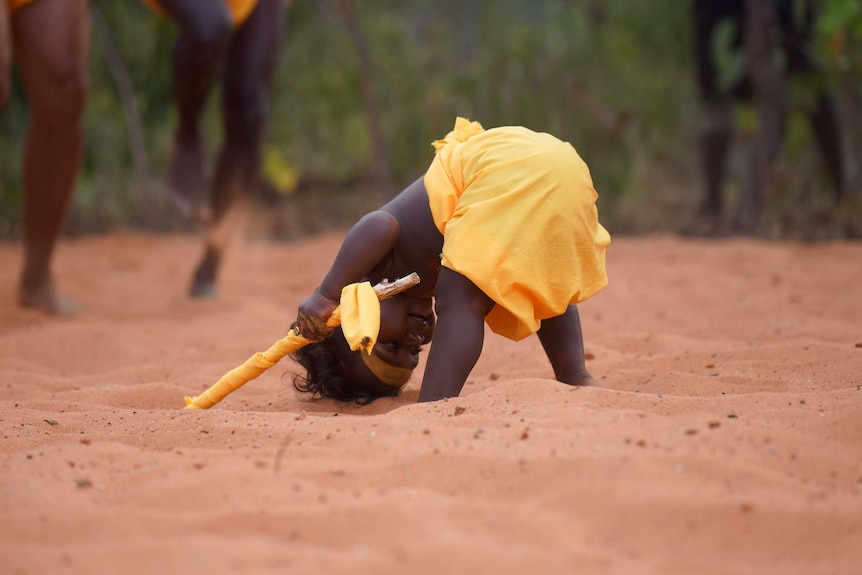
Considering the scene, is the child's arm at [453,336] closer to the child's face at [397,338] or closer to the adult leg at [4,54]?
the child's face at [397,338]

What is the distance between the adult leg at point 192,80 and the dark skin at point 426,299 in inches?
76.0

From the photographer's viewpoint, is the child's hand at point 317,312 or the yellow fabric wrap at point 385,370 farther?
the yellow fabric wrap at point 385,370

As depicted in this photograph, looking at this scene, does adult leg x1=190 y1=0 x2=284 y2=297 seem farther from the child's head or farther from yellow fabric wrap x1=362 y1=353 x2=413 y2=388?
yellow fabric wrap x1=362 y1=353 x2=413 y2=388

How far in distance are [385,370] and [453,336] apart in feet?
1.28

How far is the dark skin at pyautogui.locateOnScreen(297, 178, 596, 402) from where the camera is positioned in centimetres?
247

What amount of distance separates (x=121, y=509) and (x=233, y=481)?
0.19 meters

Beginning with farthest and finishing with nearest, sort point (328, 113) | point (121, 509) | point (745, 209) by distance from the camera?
point (328, 113)
point (745, 209)
point (121, 509)

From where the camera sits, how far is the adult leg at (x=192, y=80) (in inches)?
169

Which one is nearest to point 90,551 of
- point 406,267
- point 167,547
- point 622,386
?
point 167,547

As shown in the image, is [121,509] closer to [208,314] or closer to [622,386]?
[622,386]

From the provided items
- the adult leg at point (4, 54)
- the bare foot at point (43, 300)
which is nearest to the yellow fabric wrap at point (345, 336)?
the adult leg at point (4, 54)

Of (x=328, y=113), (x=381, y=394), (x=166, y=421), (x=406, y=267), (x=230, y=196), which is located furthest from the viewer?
(x=328, y=113)

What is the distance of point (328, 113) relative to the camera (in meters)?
9.01

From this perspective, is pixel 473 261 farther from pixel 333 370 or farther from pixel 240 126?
pixel 240 126
